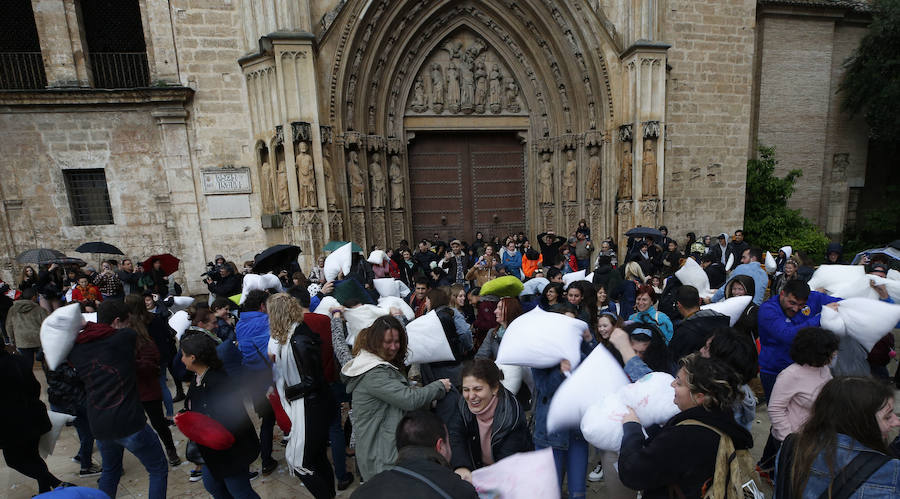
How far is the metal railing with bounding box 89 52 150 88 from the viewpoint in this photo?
10203 mm

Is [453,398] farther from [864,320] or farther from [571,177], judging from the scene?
[571,177]

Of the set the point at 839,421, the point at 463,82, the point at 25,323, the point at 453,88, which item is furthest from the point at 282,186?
the point at 839,421

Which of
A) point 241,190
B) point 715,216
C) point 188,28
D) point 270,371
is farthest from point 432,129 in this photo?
point 270,371

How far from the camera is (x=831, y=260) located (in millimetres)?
6078

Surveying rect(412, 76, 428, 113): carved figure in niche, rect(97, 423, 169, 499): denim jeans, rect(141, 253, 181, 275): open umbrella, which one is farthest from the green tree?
rect(141, 253, 181, 275): open umbrella

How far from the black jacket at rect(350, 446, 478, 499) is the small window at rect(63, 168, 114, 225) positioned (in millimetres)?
11645

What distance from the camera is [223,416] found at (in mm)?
2629

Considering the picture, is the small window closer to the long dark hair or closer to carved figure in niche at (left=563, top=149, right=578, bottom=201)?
carved figure in niche at (left=563, top=149, right=578, bottom=201)

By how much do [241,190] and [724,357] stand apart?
10.4 m

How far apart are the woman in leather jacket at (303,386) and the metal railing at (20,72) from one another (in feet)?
39.3

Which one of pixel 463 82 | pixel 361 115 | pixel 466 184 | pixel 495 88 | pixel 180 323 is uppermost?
pixel 463 82

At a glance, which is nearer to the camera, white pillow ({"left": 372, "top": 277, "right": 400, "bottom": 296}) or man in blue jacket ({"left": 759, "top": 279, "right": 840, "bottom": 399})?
man in blue jacket ({"left": 759, "top": 279, "right": 840, "bottom": 399})

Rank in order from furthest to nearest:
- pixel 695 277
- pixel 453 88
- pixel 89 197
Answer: pixel 453 88 < pixel 89 197 < pixel 695 277

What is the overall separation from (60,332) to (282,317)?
152cm
